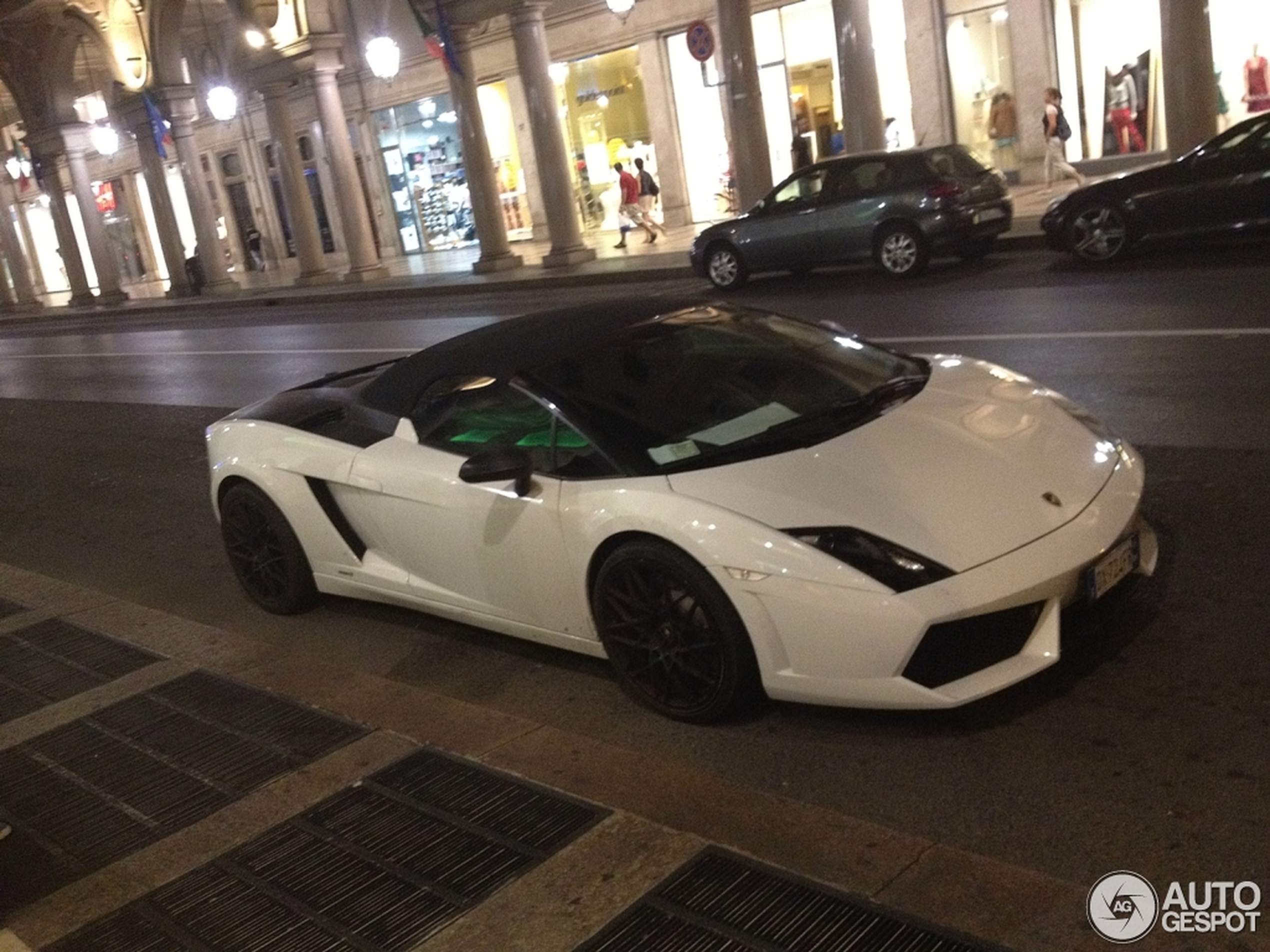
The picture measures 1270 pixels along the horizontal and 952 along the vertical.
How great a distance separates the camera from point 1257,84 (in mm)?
20906

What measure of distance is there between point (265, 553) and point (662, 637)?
105 inches

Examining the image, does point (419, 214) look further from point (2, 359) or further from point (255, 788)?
point (255, 788)

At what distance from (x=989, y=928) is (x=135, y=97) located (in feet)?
123

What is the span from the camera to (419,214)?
35.7m

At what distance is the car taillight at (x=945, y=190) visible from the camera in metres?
15.3

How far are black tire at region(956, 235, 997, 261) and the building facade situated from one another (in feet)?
12.4

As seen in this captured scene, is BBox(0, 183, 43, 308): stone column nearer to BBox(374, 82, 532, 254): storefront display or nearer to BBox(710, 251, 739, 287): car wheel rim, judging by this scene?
BBox(374, 82, 532, 254): storefront display

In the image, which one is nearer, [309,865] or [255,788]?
[309,865]

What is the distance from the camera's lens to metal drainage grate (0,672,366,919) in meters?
4.22

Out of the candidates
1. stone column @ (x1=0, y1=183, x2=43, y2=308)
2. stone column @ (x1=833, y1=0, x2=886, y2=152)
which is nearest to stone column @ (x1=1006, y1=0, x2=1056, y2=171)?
stone column @ (x1=833, y1=0, x2=886, y2=152)

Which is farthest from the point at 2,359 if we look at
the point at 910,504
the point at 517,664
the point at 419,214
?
the point at 910,504

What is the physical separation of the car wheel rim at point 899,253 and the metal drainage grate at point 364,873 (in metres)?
12.4

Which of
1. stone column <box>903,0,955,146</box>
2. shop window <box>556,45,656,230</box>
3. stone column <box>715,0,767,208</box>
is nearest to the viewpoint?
stone column <box>715,0,767,208</box>

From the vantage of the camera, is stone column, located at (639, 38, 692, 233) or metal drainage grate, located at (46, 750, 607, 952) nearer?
metal drainage grate, located at (46, 750, 607, 952)
